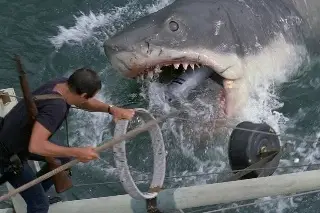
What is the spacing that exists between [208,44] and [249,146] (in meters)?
1.17

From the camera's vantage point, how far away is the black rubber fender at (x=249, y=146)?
381 centimetres

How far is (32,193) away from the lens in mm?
3424

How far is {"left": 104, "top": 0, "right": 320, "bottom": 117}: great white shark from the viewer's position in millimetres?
4629

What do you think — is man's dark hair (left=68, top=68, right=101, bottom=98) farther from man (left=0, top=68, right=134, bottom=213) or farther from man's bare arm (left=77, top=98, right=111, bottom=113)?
man's bare arm (left=77, top=98, right=111, bottom=113)

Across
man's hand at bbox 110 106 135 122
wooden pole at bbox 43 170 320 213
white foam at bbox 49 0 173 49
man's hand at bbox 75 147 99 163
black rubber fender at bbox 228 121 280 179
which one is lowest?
wooden pole at bbox 43 170 320 213

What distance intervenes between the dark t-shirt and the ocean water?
0.78 meters

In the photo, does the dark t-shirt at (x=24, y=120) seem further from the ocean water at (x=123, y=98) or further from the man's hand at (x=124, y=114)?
the ocean water at (x=123, y=98)

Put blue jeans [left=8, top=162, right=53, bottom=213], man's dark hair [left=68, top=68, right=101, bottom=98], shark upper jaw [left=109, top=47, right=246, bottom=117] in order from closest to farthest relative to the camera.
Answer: man's dark hair [left=68, top=68, right=101, bottom=98]
blue jeans [left=8, top=162, right=53, bottom=213]
shark upper jaw [left=109, top=47, right=246, bottom=117]

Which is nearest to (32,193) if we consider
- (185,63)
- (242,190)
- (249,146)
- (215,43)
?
(242,190)

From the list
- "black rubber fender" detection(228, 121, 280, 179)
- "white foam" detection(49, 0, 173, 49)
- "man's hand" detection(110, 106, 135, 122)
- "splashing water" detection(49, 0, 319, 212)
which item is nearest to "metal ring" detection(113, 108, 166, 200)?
"man's hand" detection(110, 106, 135, 122)

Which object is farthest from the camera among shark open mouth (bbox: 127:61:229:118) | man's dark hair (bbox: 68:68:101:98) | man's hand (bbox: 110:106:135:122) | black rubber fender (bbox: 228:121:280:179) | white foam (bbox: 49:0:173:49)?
white foam (bbox: 49:0:173:49)

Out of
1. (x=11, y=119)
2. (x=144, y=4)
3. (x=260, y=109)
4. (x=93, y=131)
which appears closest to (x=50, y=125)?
(x=11, y=119)

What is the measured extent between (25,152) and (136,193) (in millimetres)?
622

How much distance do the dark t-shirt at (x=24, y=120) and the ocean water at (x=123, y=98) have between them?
0.78m
